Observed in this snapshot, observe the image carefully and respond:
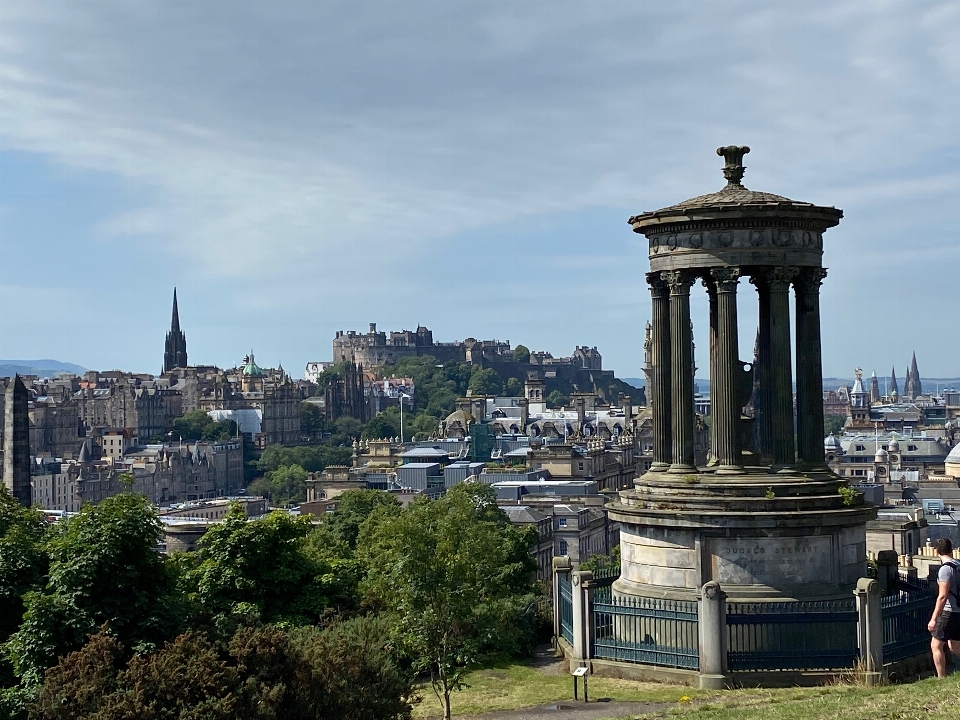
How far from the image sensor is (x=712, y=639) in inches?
1048

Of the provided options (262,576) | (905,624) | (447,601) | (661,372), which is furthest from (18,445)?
(905,624)

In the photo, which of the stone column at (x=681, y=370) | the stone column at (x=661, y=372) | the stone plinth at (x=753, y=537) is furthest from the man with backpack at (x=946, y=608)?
the stone column at (x=661, y=372)

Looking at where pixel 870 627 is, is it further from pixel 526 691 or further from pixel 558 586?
pixel 558 586

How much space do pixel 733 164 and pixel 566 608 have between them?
1011 cm

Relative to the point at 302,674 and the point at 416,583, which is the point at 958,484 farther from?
the point at 302,674

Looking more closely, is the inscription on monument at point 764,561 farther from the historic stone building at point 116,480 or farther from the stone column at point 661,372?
the historic stone building at point 116,480

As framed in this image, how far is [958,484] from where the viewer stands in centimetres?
14538

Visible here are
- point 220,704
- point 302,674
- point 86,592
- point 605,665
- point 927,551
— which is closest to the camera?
point 220,704

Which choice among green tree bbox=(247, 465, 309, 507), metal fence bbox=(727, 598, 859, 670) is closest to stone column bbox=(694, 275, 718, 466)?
metal fence bbox=(727, 598, 859, 670)

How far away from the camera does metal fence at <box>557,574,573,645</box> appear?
102 feet

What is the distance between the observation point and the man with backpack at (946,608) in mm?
21703

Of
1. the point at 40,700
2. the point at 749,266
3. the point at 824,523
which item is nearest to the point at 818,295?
the point at 749,266

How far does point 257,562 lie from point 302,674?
1273cm

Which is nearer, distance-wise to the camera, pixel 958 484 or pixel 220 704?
pixel 220 704
